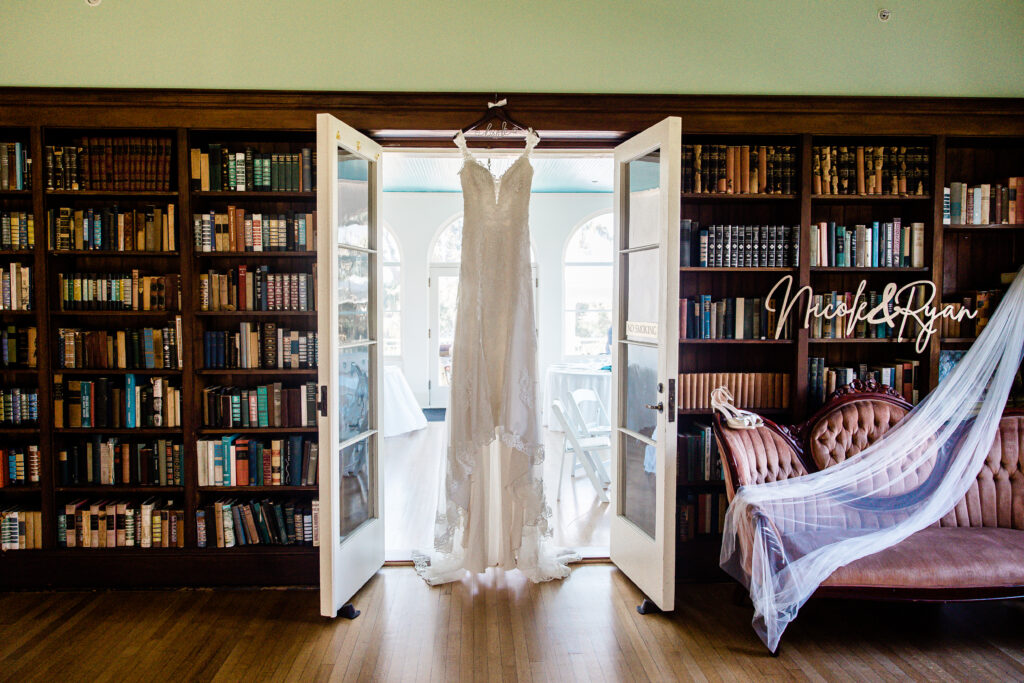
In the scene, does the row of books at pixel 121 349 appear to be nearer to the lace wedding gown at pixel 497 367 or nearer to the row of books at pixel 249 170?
the row of books at pixel 249 170

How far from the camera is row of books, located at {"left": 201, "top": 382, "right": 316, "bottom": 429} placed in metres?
3.35

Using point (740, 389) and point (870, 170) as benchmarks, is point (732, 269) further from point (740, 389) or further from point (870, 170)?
point (870, 170)

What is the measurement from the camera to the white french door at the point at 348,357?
9.31ft

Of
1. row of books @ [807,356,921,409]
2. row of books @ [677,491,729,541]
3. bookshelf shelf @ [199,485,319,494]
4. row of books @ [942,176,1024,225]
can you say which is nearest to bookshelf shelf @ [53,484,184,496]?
bookshelf shelf @ [199,485,319,494]

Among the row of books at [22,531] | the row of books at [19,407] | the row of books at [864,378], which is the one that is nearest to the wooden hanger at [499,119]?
the row of books at [864,378]

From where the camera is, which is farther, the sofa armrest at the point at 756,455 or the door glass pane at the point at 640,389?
the door glass pane at the point at 640,389

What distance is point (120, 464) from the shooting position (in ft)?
11.0

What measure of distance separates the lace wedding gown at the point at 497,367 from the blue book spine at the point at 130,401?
166cm

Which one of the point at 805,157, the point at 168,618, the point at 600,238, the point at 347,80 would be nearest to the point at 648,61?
the point at 805,157

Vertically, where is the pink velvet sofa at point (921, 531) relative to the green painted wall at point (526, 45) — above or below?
below

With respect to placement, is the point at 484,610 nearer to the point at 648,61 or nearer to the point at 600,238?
the point at 648,61

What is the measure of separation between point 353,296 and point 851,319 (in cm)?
265

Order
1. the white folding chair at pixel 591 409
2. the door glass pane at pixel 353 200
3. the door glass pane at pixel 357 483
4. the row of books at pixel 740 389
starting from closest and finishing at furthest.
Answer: the door glass pane at pixel 353 200
the door glass pane at pixel 357 483
the row of books at pixel 740 389
the white folding chair at pixel 591 409

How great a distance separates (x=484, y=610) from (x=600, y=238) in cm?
655
